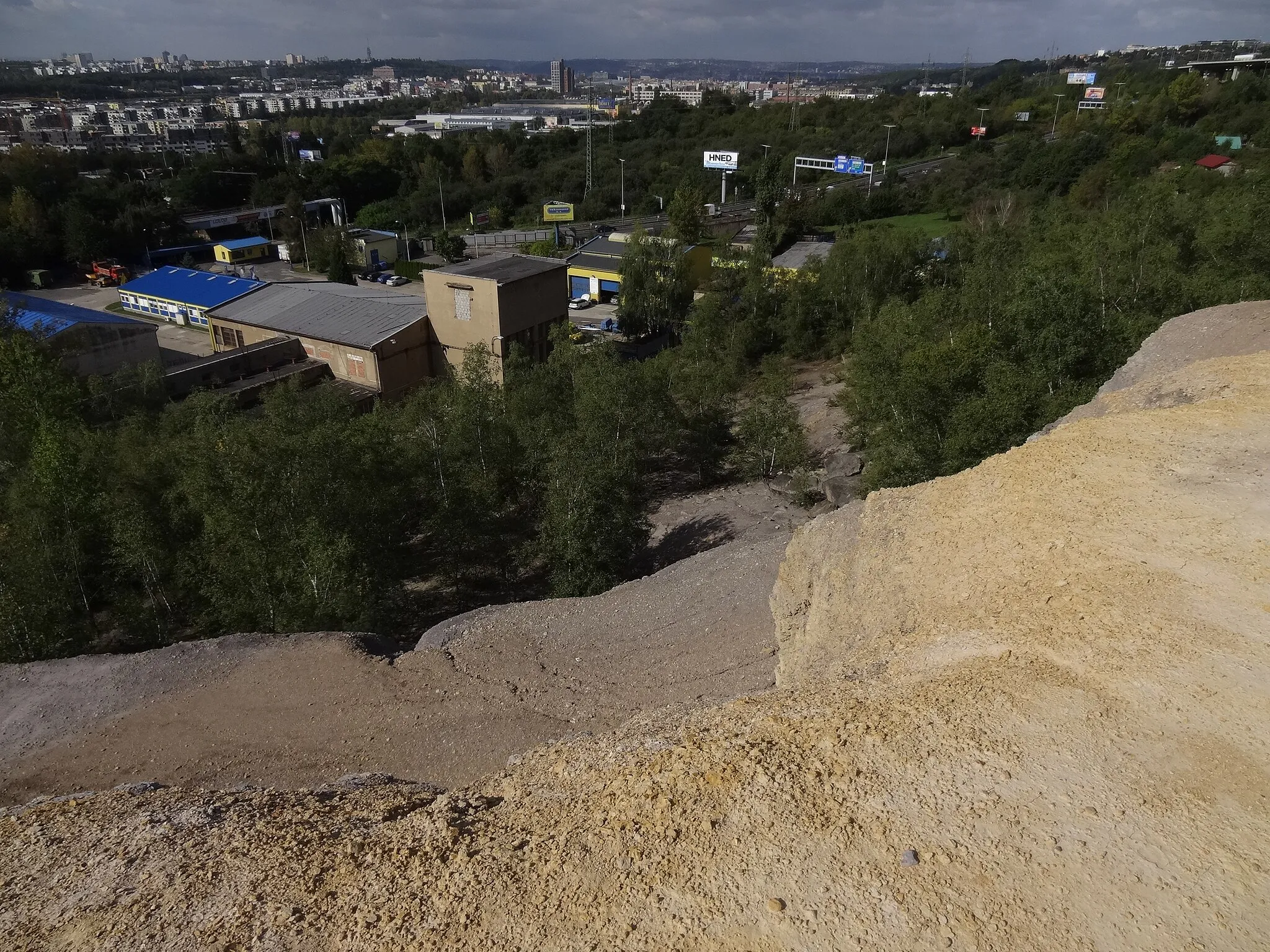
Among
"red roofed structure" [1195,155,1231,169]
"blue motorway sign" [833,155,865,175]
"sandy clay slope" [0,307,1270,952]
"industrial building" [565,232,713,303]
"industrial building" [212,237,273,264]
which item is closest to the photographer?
"sandy clay slope" [0,307,1270,952]

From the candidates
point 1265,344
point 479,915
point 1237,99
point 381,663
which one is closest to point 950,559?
point 479,915

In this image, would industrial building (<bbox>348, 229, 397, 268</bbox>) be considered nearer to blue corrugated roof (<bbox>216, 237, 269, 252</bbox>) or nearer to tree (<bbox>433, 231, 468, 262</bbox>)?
tree (<bbox>433, 231, 468, 262</bbox>)

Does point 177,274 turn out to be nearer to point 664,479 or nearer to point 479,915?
point 664,479

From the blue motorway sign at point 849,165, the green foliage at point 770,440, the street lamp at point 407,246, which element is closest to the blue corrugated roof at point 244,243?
the street lamp at point 407,246

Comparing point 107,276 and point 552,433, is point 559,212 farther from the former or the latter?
point 552,433

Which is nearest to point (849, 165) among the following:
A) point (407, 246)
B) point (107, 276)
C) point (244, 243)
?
point (407, 246)

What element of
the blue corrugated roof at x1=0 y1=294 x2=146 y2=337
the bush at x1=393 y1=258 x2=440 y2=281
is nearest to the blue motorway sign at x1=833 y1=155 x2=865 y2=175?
the bush at x1=393 y1=258 x2=440 y2=281
